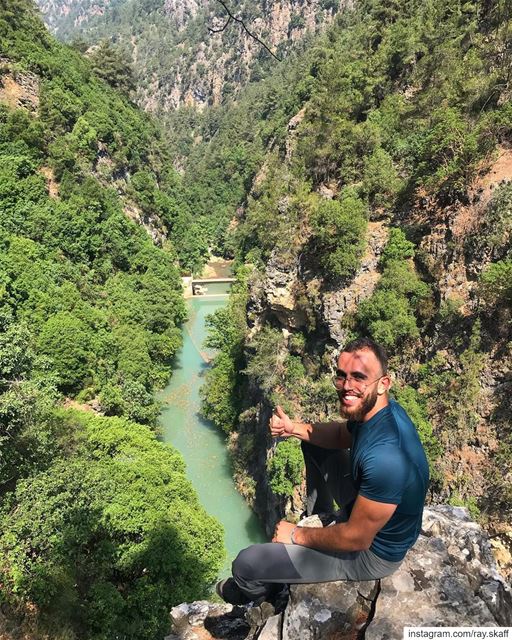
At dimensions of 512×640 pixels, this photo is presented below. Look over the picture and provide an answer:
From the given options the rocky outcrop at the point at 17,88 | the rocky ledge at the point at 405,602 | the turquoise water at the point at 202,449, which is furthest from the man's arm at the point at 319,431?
the rocky outcrop at the point at 17,88

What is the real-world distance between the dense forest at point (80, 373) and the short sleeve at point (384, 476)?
872 centimetres

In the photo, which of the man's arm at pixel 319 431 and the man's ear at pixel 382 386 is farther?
the man's arm at pixel 319 431

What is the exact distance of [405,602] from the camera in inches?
148

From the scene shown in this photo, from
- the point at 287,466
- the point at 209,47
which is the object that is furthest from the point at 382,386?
the point at 209,47

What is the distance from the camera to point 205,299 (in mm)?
50781

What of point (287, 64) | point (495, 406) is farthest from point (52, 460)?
point (287, 64)

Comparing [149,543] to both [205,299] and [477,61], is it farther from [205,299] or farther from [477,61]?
[205,299]

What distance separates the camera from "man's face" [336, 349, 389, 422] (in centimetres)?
335

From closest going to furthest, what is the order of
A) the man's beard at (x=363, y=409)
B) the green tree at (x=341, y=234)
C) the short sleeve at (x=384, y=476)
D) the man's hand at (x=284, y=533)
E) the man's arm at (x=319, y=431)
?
the short sleeve at (x=384, y=476), the man's beard at (x=363, y=409), the man's hand at (x=284, y=533), the man's arm at (x=319, y=431), the green tree at (x=341, y=234)

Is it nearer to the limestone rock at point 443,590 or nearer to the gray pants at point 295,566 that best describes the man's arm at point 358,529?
the gray pants at point 295,566

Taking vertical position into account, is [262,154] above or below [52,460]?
above

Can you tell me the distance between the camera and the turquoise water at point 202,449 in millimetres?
20484

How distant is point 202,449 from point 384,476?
24.2 m

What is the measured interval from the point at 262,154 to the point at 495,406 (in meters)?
57.8
